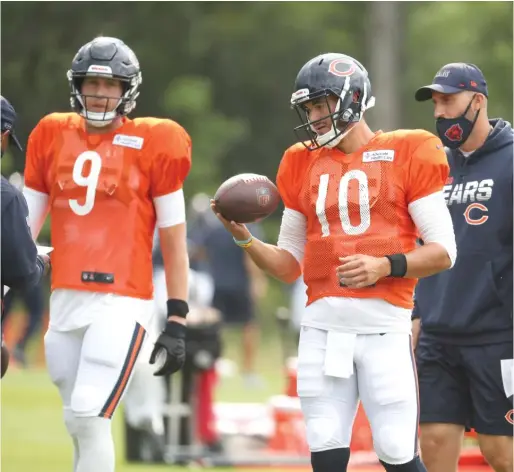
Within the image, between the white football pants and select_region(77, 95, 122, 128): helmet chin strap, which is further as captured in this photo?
select_region(77, 95, 122, 128): helmet chin strap

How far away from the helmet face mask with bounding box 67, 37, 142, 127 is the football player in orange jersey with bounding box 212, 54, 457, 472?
33.0 inches

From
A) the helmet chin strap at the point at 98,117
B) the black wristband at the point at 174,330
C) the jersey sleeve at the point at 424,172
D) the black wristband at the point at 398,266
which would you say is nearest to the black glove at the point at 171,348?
the black wristband at the point at 174,330

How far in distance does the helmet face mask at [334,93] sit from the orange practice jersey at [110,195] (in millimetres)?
788

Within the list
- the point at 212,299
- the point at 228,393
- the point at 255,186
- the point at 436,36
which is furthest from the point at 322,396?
the point at 436,36

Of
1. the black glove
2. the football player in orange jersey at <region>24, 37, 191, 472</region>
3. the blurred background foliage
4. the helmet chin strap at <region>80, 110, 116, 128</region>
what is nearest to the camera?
the football player in orange jersey at <region>24, 37, 191, 472</region>

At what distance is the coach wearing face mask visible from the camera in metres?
6.12

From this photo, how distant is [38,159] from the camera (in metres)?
6.24

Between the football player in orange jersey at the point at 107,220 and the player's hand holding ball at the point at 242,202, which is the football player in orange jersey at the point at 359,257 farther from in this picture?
the football player in orange jersey at the point at 107,220

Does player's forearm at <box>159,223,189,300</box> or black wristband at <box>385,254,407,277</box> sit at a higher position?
black wristband at <box>385,254,407,277</box>

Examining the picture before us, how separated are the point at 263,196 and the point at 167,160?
24.8 inches

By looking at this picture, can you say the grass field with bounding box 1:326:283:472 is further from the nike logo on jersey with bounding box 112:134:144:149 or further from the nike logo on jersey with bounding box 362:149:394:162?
the nike logo on jersey with bounding box 362:149:394:162

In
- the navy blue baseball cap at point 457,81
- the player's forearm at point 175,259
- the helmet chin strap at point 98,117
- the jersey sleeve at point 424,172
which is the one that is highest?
the navy blue baseball cap at point 457,81

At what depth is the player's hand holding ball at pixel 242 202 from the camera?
18.5ft

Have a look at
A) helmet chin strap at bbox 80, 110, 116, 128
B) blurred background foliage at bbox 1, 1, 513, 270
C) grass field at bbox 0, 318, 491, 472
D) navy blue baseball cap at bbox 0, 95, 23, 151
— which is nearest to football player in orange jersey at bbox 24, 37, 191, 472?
helmet chin strap at bbox 80, 110, 116, 128
